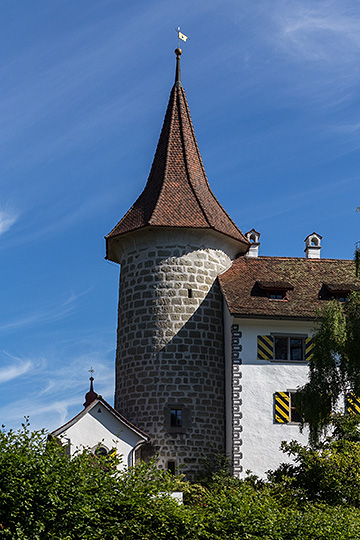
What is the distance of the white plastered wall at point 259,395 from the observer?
27875 millimetres

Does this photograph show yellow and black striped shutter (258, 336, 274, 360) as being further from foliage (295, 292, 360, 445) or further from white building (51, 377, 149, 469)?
foliage (295, 292, 360, 445)

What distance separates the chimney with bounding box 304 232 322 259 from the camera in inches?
1384

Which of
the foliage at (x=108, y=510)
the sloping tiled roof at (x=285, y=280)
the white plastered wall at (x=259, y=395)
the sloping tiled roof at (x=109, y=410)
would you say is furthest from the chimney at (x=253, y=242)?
the foliage at (x=108, y=510)

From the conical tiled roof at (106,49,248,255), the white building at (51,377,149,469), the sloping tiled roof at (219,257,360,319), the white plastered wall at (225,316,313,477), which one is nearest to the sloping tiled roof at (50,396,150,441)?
the white building at (51,377,149,469)

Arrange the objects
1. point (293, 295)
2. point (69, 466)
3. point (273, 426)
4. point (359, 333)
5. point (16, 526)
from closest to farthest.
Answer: point (16, 526) < point (69, 466) < point (359, 333) < point (273, 426) < point (293, 295)

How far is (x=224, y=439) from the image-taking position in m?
29.2

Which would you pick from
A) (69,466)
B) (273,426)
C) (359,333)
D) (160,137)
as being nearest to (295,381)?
(273,426)

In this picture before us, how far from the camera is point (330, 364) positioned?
70.8ft

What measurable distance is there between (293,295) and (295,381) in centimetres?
321

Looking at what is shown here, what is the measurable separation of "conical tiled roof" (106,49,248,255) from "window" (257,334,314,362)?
13.6 ft

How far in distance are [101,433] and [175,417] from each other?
257 centimetres

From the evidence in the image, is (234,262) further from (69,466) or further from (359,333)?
(69,466)

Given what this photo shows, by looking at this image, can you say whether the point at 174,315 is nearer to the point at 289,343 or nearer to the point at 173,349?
the point at 173,349

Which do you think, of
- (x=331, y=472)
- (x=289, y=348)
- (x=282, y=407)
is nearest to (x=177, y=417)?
(x=282, y=407)
